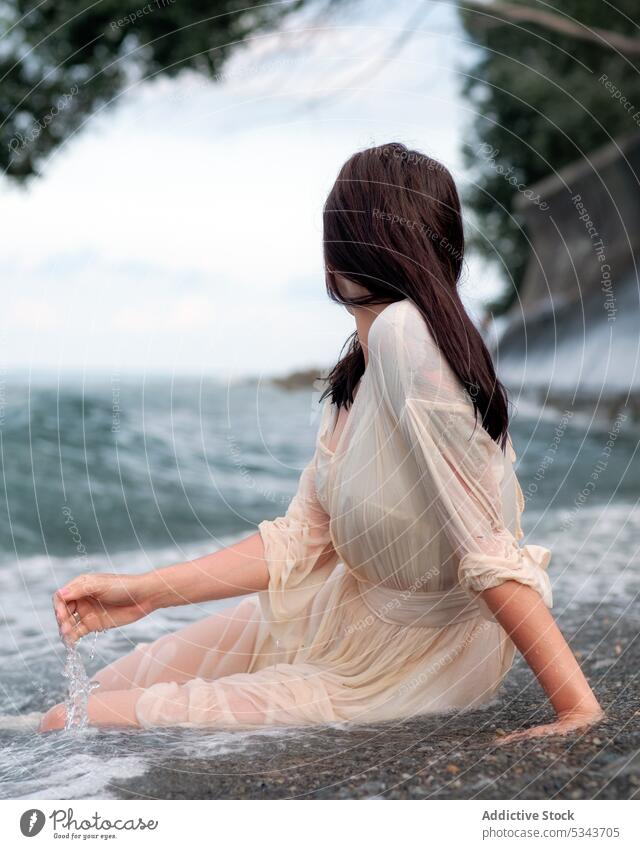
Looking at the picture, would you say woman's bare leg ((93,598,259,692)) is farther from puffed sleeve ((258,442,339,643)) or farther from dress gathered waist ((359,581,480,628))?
dress gathered waist ((359,581,480,628))

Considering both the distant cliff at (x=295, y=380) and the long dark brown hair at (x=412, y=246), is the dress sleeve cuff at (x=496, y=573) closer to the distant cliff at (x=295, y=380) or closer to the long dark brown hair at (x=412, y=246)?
the long dark brown hair at (x=412, y=246)

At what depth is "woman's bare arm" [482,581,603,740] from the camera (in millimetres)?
2027

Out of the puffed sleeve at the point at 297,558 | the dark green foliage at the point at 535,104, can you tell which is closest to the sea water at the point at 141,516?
the puffed sleeve at the point at 297,558

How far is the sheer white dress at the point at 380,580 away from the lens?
2.07m

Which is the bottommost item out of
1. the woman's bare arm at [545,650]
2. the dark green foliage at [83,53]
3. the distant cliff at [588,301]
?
the woman's bare arm at [545,650]

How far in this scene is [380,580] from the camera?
2.36 metres

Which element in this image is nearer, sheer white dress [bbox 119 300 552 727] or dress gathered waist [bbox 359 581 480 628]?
sheer white dress [bbox 119 300 552 727]

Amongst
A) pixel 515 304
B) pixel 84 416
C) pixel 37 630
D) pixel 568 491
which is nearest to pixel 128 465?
pixel 84 416

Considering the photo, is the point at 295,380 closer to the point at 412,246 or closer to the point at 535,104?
the point at 535,104

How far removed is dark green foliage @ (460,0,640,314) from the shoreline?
14.2 meters

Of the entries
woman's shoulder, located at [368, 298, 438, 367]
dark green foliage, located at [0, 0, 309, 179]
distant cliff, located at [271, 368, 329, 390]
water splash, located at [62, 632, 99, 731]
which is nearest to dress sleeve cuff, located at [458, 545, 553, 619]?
woman's shoulder, located at [368, 298, 438, 367]

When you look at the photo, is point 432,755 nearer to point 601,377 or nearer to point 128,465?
point 128,465

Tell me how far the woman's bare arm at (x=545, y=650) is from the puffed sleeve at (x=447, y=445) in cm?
3
